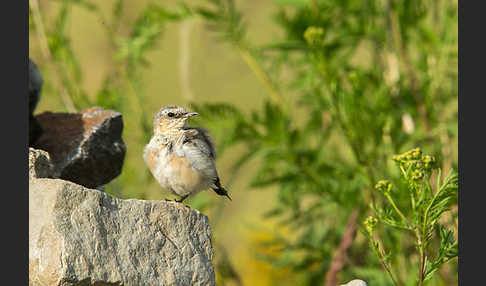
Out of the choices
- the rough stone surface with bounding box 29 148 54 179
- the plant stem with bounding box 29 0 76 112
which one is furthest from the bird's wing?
the plant stem with bounding box 29 0 76 112

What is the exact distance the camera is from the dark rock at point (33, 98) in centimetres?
434

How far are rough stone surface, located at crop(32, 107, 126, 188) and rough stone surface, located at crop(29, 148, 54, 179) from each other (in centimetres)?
45

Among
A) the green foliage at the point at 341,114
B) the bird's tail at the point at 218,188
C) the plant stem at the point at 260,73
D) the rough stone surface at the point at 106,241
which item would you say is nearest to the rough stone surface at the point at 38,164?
the rough stone surface at the point at 106,241

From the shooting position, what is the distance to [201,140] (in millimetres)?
4113

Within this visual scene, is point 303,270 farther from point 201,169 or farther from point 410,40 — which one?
point 201,169

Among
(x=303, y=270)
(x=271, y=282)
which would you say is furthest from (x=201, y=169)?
(x=271, y=282)

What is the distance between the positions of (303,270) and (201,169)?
3.38 m

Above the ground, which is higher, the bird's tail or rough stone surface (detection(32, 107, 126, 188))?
rough stone surface (detection(32, 107, 126, 188))

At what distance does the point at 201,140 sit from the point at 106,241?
1159 millimetres

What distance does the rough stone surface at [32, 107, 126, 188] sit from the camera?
163 inches

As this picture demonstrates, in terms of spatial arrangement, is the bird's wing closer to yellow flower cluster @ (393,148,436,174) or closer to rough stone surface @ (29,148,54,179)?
rough stone surface @ (29,148,54,179)

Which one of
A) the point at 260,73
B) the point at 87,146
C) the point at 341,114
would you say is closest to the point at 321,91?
the point at 260,73

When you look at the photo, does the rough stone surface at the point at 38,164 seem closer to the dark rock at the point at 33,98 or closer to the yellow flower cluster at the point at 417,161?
the dark rock at the point at 33,98

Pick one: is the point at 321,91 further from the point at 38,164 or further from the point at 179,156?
the point at 38,164
